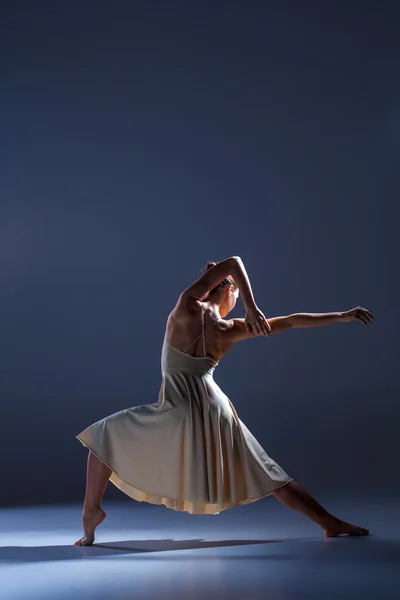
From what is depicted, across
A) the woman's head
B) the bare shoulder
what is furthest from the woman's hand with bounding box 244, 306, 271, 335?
the woman's head

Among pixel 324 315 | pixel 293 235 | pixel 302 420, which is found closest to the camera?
pixel 324 315

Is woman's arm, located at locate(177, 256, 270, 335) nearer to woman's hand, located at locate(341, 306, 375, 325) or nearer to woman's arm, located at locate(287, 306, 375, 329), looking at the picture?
woman's arm, located at locate(287, 306, 375, 329)

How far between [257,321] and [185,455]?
0.62 m

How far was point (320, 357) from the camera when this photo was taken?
7090mm

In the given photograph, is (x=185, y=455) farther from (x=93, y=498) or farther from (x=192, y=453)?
(x=93, y=498)

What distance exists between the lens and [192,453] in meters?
3.84

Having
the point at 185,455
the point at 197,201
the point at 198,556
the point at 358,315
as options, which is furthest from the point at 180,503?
the point at 197,201

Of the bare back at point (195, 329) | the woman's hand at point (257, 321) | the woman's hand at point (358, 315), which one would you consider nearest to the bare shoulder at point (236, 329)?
the bare back at point (195, 329)

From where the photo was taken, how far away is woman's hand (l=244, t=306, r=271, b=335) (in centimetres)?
391

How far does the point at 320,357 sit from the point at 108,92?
2.70 metres

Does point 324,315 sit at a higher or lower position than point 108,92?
lower

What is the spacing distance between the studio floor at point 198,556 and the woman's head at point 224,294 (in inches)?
40.1

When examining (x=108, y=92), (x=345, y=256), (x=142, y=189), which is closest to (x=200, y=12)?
(x=108, y=92)

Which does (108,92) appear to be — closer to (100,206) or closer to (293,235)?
(100,206)
